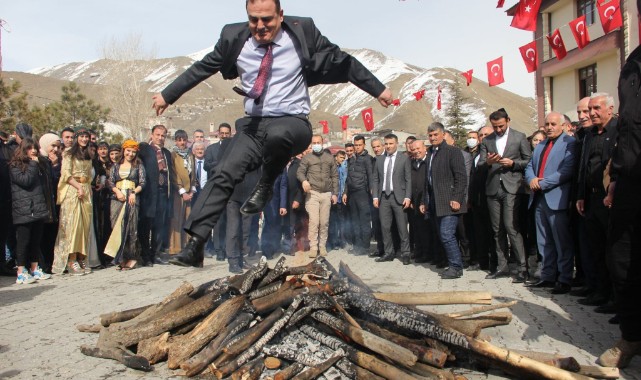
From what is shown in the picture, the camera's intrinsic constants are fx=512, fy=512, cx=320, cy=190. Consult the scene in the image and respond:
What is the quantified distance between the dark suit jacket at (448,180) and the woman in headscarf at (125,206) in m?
5.17

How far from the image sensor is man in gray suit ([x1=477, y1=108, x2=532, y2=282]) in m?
7.44

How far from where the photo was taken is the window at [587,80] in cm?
2580

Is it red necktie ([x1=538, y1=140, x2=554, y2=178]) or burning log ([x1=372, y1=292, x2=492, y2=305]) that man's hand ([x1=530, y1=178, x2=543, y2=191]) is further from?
burning log ([x1=372, y1=292, x2=492, y2=305])

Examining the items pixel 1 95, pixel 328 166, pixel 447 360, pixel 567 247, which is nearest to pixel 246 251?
pixel 328 166

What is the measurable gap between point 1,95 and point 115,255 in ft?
64.3

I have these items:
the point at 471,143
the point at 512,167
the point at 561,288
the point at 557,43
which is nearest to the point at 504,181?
the point at 512,167

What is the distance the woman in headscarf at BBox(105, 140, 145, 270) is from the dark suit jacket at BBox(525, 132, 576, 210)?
6655 millimetres

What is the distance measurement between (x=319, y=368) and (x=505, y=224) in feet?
16.3

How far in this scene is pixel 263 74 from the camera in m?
4.28

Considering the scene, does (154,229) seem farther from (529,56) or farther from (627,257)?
(529,56)

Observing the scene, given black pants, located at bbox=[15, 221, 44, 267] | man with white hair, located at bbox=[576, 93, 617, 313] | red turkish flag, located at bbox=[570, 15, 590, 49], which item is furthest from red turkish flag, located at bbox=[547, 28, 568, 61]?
black pants, located at bbox=[15, 221, 44, 267]

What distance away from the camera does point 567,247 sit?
6551 millimetres

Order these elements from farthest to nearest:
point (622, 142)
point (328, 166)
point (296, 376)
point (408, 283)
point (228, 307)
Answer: point (328, 166), point (408, 283), point (228, 307), point (622, 142), point (296, 376)

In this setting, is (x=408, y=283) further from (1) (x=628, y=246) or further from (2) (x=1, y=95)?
(2) (x=1, y=95)
